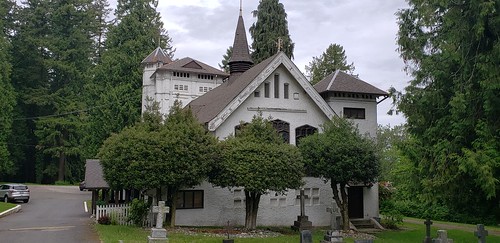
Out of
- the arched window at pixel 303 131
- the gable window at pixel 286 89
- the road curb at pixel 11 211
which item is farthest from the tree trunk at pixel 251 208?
the road curb at pixel 11 211

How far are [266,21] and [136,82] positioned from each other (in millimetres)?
15713

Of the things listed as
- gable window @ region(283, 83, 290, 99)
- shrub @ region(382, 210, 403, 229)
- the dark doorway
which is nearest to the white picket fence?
gable window @ region(283, 83, 290, 99)

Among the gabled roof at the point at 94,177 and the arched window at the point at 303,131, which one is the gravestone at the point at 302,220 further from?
the gabled roof at the point at 94,177

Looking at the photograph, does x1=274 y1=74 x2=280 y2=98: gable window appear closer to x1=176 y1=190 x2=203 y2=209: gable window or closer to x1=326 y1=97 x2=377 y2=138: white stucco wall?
x1=326 y1=97 x2=377 y2=138: white stucco wall

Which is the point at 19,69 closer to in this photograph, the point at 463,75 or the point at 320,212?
the point at 320,212

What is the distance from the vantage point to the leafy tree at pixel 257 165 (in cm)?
2220

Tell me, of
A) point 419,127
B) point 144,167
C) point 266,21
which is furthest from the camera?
point 266,21

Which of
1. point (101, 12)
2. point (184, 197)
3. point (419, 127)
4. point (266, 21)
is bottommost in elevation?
point (184, 197)

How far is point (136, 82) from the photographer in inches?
1684

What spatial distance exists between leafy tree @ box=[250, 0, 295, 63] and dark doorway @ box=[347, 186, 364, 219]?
77.1 ft

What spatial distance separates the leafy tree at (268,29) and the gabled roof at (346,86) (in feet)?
62.3

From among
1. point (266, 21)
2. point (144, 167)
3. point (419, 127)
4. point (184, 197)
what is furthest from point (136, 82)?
point (419, 127)

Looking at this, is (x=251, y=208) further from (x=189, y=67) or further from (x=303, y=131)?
(x=189, y=67)

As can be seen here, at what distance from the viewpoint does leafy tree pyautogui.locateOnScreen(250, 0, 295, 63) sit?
50438mm
